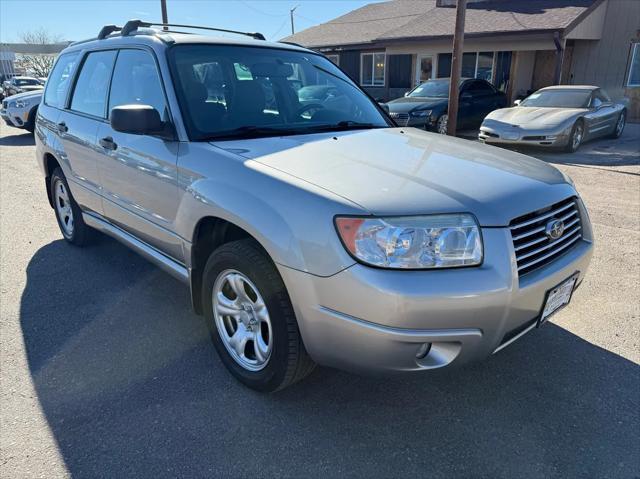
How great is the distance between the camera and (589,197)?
22.9 feet

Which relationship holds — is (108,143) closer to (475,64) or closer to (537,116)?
(537,116)

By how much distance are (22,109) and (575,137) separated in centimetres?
1343

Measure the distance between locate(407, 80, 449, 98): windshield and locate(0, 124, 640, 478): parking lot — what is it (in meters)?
10.2

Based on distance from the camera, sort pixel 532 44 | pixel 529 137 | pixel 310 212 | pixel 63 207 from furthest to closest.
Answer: pixel 532 44
pixel 529 137
pixel 63 207
pixel 310 212

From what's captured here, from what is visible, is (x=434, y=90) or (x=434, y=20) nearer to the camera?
(x=434, y=90)

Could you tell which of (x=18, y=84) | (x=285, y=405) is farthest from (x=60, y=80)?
(x=18, y=84)

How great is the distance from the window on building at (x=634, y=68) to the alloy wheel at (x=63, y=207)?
696 inches

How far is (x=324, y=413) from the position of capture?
2.63 metres

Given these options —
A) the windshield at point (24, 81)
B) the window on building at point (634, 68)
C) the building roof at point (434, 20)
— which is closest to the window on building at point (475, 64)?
the building roof at point (434, 20)

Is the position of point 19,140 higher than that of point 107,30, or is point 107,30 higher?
point 107,30

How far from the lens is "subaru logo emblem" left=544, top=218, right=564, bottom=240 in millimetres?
2461

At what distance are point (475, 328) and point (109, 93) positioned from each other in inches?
124

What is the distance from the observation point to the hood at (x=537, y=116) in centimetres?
1042

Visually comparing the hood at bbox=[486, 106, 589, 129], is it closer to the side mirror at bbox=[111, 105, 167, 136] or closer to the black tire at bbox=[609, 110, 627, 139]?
the black tire at bbox=[609, 110, 627, 139]
